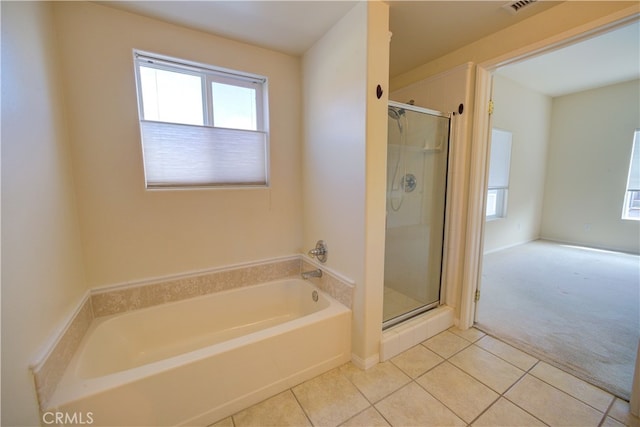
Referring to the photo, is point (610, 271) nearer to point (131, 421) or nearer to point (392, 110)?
point (392, 110)

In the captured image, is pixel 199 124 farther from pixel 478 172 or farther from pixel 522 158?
pixel 522 158

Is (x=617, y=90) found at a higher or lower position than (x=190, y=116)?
higher

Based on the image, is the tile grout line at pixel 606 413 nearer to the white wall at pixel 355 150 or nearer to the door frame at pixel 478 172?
the door frame at pixel 478 172

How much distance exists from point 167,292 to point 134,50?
168 cm

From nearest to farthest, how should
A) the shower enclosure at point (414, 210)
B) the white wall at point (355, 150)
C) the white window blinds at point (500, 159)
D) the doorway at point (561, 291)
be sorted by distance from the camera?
1. the white wall at point (355, 150)
2. the doorway at point (561, 291)
3. the shower enclosure at point (414, 210)
4. the white window blinds at point (500, 159)

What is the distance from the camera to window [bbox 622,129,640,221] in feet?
12.7

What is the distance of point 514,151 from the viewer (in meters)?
4.11

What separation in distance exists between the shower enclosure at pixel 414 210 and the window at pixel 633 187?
4361 millimetres

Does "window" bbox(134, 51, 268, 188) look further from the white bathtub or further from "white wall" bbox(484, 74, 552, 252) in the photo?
"white wall" bbox(484, 74, 552, 252)

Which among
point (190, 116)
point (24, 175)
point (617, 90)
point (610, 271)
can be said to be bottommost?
point (610, 271)

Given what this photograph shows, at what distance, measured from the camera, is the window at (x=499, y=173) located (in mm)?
3806

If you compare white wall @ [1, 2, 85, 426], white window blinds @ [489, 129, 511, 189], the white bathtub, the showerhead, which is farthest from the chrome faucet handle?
white window blinds @ [489, 129, 511, 189]

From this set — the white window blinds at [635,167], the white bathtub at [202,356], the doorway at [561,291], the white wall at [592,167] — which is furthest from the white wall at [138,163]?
the white window blinds at [635,167]

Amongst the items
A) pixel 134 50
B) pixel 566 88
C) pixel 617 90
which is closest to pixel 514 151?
pixel 566 88
